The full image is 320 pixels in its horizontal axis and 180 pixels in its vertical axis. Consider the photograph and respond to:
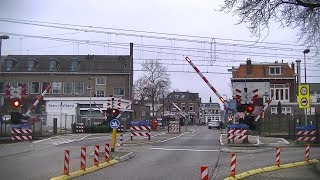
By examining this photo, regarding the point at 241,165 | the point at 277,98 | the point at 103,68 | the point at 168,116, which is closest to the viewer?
the point at 241,165

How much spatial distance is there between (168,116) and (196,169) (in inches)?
3831

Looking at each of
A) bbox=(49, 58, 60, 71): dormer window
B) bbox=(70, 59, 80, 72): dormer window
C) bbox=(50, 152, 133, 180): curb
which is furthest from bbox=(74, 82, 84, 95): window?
bbox=(50, 152, 133, 180): curb

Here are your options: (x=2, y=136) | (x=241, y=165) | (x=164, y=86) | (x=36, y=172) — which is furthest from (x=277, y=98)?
(x=36, y=172)

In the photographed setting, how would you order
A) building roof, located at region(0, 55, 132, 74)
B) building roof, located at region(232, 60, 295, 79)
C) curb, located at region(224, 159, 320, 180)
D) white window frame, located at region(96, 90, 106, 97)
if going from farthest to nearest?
building roof, located at region(0, 55, 132, 74), white window frame, located at region(96, 90, 106, 97), building roof, located at region(232, 60, 295, 79), curb, located at region(224, 159, 320, 180)

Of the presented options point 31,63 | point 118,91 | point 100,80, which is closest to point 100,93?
point 100,80

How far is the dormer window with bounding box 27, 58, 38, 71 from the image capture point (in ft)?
292

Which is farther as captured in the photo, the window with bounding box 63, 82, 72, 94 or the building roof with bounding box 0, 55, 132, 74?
the building roof with bounding box 0, 55, 132, 74

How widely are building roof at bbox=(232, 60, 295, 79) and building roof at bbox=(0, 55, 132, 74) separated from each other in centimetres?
1936

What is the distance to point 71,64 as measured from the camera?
90.8 m

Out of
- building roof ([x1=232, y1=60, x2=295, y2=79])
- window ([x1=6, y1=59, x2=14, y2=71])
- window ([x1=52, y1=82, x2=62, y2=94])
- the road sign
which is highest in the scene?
window ([x1=6, y1=59, x2=14, y2=71])

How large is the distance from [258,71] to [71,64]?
34.0m

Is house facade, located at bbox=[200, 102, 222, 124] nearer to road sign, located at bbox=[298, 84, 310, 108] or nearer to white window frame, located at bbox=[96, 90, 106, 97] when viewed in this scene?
white window frame, located at bbox=[96, 90, 106, 97]

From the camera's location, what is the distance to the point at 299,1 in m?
16.7

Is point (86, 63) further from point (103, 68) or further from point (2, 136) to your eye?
point (2, 136)
